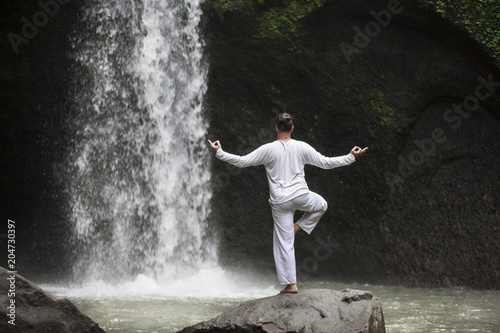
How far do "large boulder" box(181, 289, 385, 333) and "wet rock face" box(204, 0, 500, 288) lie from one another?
18.3ft

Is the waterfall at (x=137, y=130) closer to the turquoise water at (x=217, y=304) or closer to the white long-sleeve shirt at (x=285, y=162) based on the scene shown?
the turquoise water at (x=217, y=304)

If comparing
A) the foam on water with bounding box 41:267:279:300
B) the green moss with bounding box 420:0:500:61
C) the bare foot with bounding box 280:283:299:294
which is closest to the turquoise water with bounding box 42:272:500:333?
the foam on water with bounding box 41:267:279:300

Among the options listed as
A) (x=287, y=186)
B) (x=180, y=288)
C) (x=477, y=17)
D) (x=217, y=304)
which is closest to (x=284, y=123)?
(x=287, y=186)

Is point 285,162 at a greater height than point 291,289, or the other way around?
point 285,162

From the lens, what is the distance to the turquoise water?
7.02 m

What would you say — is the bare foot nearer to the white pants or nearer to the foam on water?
Result: the white pants

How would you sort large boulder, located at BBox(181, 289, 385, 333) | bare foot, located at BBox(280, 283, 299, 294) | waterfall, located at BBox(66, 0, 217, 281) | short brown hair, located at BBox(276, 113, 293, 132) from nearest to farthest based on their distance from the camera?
large boulder, located at BBox(181, 289, 385, 333) → bare foot, located at BBox(280, 283, 299, 294) → short brown hair, located at BBox(276, 113, 293, 132) → waterfall, located at BBox(66, 0, 217, 281)

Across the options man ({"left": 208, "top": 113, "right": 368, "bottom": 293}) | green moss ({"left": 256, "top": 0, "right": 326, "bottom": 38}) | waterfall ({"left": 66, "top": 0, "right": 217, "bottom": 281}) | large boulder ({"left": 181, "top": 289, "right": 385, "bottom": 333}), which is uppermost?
green moss ({"left": 256, "top": 0, "right": 326, "bottom": 38})

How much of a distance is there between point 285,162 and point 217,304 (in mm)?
3130

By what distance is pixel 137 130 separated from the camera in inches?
452

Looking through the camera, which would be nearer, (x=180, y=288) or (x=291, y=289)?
(x=291, y=289)

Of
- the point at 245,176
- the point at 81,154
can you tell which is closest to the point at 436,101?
the point at 245,176

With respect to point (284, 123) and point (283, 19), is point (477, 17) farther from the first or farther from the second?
point (284, 123)

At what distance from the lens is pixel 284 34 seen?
36.4ft
